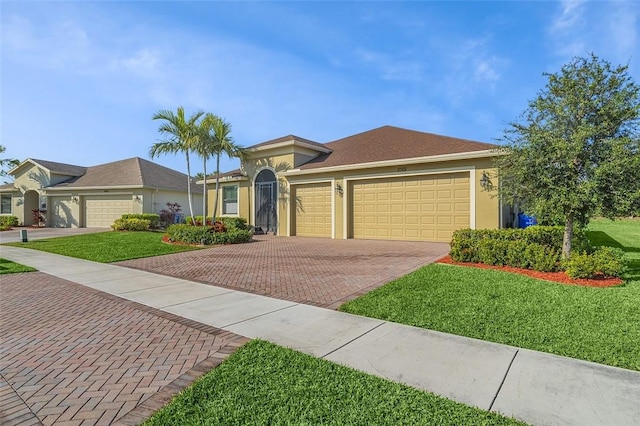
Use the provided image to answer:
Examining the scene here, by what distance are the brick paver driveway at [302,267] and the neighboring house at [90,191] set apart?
15.4 metres

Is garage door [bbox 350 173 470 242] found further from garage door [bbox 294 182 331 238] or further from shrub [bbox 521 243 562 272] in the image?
shrub [bbox 521 243 562 272]

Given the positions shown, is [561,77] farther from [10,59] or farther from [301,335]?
[10,59]

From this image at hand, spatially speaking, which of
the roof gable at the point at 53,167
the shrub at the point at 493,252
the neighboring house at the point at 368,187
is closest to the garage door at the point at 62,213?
the roof gable at the point at 53,167

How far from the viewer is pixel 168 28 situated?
9.53m

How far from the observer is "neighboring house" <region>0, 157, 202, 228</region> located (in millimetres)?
25172

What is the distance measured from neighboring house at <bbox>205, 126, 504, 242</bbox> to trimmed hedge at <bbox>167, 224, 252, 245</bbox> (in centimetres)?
368

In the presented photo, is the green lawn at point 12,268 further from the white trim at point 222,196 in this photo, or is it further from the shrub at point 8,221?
the shrub at point 8,221

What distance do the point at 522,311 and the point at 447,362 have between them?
2.34 meters

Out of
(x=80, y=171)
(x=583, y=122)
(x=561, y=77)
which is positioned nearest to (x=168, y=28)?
(x=561, y=77)

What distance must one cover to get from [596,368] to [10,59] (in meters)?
13.6

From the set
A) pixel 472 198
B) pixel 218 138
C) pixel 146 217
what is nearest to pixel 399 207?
pixel 472 198

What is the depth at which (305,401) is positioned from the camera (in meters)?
2.69

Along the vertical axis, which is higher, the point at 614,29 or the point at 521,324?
the point at 614,29

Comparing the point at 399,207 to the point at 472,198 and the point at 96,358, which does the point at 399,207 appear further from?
the point at 96,358
